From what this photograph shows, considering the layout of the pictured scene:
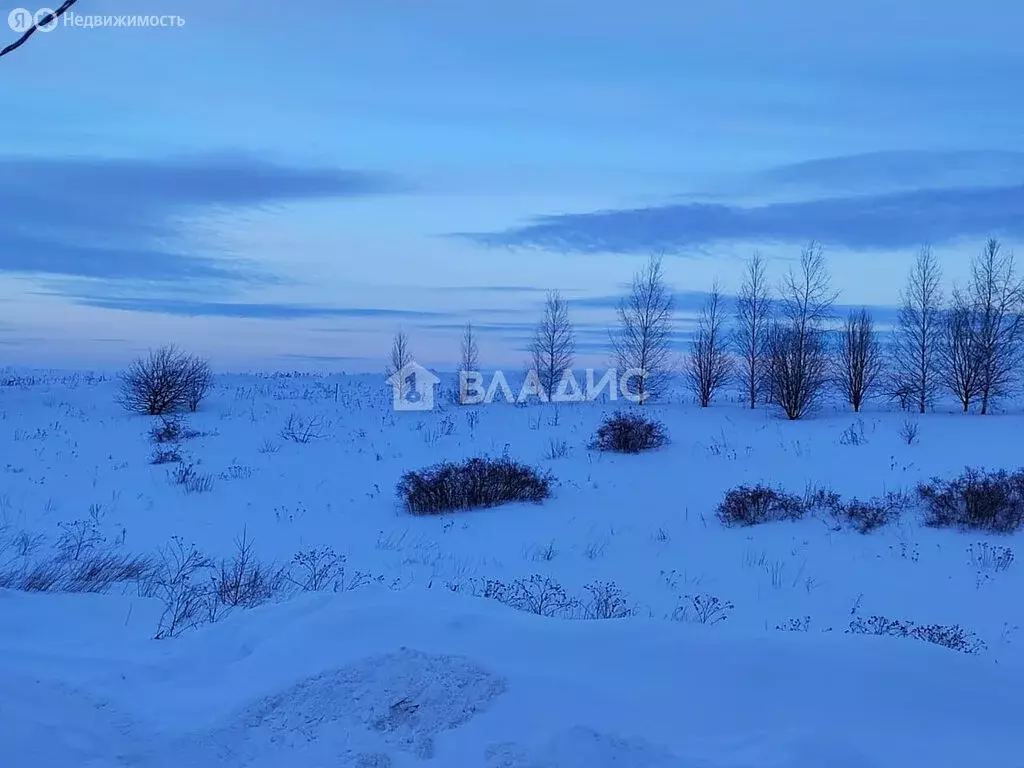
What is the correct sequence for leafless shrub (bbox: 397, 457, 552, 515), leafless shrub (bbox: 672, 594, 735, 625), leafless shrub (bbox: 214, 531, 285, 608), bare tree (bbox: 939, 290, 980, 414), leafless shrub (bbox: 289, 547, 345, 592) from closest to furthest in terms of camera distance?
leafless shrub (bbox: 214, 531, 285, 608) < leafless shrub (bbox: 672, 594, 735, 625) < leafless shrub (bbox: 289, 547, 345, 592) < leafless shrub (bbox: 397, 457, 552, 515) < bare tree (bbox: 939, 290, 980, 414)

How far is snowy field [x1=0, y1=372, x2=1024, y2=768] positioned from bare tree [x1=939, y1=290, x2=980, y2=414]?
731 cm

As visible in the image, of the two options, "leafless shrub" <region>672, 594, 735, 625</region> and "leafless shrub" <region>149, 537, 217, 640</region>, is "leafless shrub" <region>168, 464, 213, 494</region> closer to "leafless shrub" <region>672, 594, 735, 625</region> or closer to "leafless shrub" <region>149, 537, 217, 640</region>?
"leafless shrub" <region>149, 537, 217, 640</region>

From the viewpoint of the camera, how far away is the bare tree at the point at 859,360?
89.9 ft

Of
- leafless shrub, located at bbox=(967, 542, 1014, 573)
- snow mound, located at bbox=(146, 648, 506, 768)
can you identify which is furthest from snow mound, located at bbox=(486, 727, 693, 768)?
leafless shrub, located at bbox=(967, 542, 1014, 573)

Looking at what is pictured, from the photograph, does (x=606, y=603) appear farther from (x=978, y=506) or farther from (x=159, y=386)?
(x=159, y=386)

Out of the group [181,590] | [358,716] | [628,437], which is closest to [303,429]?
[628,437]

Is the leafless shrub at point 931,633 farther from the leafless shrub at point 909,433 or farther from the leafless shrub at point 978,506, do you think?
the leafless shrub at point 909,433

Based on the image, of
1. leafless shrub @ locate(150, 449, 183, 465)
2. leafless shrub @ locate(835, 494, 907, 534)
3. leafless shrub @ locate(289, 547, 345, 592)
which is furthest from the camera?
leafless shrub @ locate(150, 449, 183, 465)

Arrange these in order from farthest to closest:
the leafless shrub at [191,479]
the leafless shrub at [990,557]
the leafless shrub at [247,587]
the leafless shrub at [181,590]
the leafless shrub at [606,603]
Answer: the leafless shrub at [191,479] < the leafless shrub at [990,557] < the leafless shrub at [606,603] < the leafless shrub at [247,587] < the leafless shrub at [181,590]

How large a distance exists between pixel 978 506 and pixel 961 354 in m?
17.9

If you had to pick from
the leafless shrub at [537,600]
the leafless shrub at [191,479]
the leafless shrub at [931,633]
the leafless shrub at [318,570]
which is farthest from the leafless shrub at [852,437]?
the leafless shrub at [191,479]

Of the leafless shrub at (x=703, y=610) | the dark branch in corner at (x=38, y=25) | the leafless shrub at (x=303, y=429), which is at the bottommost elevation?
the leafless shrub at (x=703, y=610)

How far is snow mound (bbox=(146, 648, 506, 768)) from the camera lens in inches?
142

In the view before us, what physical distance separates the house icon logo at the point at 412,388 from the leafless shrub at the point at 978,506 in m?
16.7
